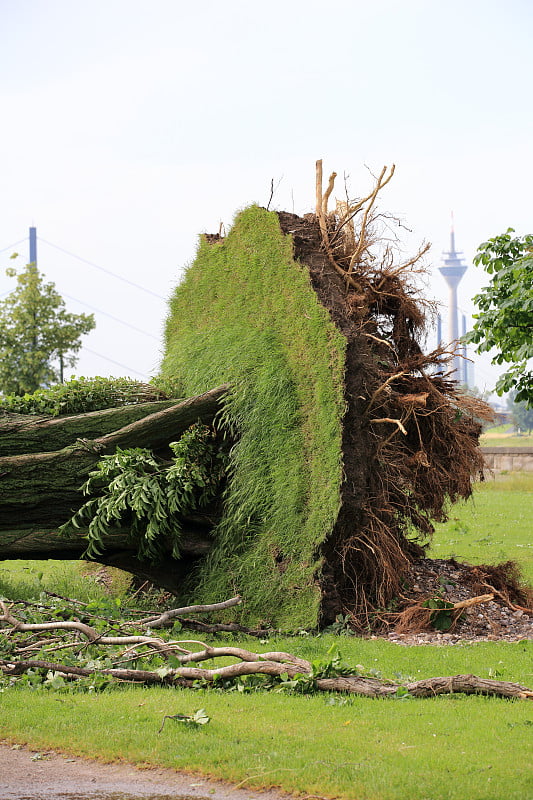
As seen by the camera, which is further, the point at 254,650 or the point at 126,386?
the point at 126,386

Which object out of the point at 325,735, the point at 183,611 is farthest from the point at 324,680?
the point at 183,611

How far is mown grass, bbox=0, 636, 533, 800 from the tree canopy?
5139 millimetres

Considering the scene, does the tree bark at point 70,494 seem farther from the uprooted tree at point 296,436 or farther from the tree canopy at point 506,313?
the tree canopy at point 506,313

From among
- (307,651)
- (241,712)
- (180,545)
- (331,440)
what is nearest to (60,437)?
(180,545)

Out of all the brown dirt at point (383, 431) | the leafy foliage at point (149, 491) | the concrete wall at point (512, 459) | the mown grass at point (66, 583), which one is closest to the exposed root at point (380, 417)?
the brown dirt at point (383, 431)

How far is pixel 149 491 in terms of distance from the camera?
1027 centimetres

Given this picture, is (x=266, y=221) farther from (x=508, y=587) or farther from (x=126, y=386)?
(x=508, y=587)

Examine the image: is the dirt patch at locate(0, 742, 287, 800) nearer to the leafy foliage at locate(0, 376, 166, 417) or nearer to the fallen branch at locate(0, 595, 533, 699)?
the fallen branch at locate(0, 595, 533, 699)

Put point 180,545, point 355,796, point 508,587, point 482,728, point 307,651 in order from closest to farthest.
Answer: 1. point 355,796
2. point 482,728
3. point 307,651
4. point 180,545
5. point 508,587

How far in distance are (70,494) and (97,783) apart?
580 centimetres

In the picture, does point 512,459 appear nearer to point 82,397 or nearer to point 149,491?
point 82,397

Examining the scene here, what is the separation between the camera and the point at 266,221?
1157 cm

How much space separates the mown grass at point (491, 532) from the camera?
15049 millimetres

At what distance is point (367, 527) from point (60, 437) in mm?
4237
